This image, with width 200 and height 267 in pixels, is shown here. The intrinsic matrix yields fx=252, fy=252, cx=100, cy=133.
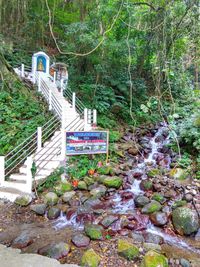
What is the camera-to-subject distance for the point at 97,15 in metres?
9.38

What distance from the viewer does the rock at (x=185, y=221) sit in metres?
4.99

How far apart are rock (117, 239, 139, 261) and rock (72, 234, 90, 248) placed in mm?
574

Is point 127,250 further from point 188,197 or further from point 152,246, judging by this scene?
point 188,197

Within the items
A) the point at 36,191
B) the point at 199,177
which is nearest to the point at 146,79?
the point at 199,177

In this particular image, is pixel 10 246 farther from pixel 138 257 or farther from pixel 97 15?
pixel 97 15

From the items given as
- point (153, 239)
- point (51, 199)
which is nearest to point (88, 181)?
point (51, 199)

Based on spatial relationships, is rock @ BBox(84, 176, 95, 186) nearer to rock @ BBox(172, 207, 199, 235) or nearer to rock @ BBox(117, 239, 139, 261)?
rock @ BBox(172, 207, 199, 235)

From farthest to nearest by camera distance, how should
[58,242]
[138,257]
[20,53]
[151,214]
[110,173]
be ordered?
[20,53]
[110,173]
[151,214]
[58,242]
[138,257]

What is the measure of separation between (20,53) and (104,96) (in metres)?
6.04

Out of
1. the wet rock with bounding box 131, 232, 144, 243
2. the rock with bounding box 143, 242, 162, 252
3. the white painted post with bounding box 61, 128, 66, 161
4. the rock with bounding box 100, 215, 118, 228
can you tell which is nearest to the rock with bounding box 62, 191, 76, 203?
the rock with bounding box 100, 215, 118, 228

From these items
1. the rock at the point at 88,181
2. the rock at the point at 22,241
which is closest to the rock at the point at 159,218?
the rock at the point at 88,181

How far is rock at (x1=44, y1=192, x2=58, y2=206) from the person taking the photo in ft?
18.8

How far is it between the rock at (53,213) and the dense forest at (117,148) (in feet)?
0.09

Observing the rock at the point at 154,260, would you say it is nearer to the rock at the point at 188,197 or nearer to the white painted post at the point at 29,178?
the rock at the point at 188,197
